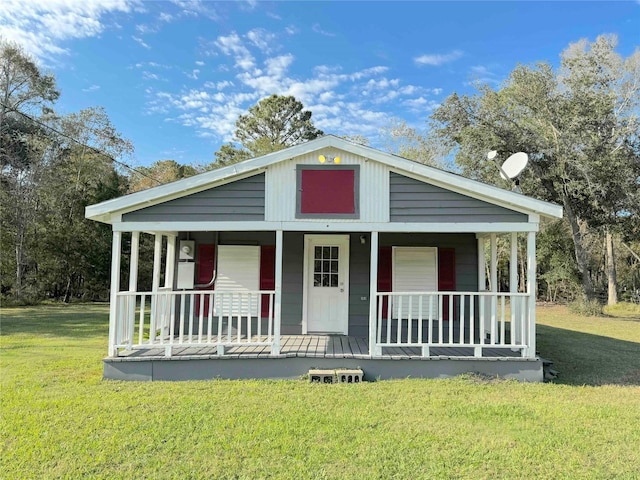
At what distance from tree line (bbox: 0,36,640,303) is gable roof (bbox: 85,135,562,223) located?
35.0 feet

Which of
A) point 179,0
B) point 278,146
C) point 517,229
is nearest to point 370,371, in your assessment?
point 517,229

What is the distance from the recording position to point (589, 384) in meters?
5.59

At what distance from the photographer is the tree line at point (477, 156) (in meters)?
16.3

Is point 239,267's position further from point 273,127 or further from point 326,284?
point 273,127

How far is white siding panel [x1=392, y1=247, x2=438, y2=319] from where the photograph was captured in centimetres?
745

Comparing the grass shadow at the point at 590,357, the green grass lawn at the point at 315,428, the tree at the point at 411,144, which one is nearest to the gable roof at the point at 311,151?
the green grass lawn at the point at 315,428

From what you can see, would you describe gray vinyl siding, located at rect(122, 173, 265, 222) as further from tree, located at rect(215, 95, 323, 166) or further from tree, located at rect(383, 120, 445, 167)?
tree, located at rect(215, 95, 323, 166)

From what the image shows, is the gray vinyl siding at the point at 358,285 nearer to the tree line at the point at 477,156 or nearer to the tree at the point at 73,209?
the tree line at the point at 477,156

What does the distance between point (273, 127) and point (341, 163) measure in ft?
63.5

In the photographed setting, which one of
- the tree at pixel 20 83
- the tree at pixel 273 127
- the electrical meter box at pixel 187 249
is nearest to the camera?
the electrical meter box at pixel 187 249

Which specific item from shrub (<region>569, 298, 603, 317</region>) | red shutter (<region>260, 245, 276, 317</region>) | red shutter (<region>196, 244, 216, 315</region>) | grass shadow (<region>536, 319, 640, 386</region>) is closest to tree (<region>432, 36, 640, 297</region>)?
shrub (<region>569, 298, 603, 317</region>)

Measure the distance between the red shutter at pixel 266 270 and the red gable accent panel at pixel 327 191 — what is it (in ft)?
6.19

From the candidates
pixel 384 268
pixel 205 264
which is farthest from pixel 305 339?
pixel 205 264

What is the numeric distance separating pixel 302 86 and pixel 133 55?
1181 cm
